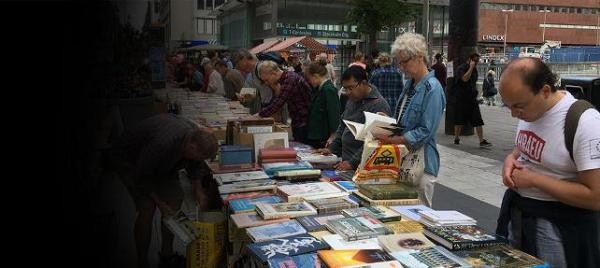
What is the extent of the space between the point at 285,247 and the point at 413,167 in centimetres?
122

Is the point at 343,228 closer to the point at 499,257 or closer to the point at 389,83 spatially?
the point at 499,257

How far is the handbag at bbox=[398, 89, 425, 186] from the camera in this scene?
310 centimetres

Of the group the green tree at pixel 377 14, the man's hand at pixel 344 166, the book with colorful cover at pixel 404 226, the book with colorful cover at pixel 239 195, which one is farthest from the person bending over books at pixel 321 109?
the green tree at pixel 377 14

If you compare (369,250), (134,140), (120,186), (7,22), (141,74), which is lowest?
(369,250)

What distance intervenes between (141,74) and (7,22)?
0.58m

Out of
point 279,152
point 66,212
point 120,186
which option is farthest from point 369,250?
point 279,152

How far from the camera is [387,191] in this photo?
114 inches

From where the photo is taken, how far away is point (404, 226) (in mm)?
2439

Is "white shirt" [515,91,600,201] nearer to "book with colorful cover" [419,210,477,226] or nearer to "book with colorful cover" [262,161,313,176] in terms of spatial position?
"book with colorful cover" [419,210,477,226]

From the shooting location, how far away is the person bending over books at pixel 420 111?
314cm

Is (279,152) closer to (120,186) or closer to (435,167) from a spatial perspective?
(435,167)

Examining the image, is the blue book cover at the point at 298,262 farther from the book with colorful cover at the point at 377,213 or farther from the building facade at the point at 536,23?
the building facade at the point at 536,23

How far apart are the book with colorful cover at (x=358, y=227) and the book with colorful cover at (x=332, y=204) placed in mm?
213

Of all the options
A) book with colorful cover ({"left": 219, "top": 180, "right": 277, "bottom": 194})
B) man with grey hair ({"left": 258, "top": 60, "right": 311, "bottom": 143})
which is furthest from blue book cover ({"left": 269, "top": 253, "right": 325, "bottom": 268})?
man with grey hair ({"left": 258, "top": 60, "right": 311, "bottom": 143})
